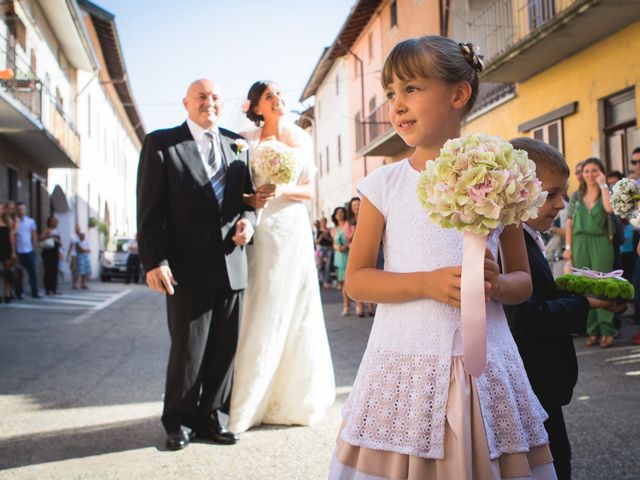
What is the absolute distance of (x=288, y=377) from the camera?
4.62 metres

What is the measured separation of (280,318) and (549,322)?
2.49m

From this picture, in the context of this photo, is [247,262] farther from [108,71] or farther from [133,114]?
[133,114]

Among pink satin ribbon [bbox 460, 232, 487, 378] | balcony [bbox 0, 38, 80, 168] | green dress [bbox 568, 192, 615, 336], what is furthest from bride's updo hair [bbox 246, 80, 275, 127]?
balcony [bbox 0, 38, 80, 168]

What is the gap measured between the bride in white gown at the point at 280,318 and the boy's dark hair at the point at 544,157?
2143mm

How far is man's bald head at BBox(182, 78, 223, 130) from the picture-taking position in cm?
432

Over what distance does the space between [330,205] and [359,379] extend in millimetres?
37531

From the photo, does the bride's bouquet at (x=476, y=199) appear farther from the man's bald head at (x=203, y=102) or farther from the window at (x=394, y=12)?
the window at (x=394, y=12)

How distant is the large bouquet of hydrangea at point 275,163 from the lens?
445cm

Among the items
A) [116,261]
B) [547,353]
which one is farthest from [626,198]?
[116,261]

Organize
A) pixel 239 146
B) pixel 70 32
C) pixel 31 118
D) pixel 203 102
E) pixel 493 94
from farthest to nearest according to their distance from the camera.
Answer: pixel 70 32 < pixel 493 94 < pixel 31 118 < pixel 239 146 < pixel 203 102

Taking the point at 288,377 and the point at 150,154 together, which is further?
the point at 288,377

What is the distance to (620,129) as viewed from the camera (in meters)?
12.8

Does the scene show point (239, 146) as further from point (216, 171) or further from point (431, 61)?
point (431, 61)

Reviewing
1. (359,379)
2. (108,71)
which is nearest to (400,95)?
(359,379)
